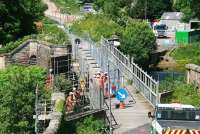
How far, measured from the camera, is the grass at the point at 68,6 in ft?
448

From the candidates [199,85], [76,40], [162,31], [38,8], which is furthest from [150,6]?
[199,85]

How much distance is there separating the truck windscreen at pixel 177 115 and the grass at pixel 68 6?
104744 millimetres

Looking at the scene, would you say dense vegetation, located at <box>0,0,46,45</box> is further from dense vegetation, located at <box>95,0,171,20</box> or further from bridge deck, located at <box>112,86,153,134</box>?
dense vegetation, located at <box>95,0,171,20</box>

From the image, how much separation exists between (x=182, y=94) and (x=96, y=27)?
33164 millimetres

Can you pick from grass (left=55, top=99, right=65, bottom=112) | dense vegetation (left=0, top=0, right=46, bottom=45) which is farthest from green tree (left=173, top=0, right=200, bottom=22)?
grass (left=55, top=99, right=65, bottom=112)

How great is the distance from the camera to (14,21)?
221 ft

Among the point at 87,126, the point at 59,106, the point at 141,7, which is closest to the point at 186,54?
the point at 141,7

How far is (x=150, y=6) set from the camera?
371 feet

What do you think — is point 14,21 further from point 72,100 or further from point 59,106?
point 59,106

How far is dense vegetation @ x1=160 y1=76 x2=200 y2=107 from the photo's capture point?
122 feet

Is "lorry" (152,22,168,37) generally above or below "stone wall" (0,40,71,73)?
above

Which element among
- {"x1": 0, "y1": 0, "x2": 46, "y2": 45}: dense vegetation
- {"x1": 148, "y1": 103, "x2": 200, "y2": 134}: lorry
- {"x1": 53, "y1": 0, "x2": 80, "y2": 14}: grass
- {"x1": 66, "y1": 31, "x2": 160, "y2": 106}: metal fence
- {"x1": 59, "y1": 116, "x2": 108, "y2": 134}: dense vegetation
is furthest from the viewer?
{"x1": 53, "y1": 0, "x2": 80, "y2": 14}: grass

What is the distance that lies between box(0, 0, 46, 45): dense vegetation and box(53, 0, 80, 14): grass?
62.9 m

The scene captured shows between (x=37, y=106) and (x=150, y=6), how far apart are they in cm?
8584
